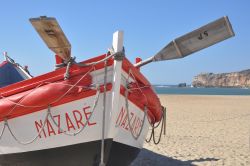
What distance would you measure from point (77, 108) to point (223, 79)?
6549 inches

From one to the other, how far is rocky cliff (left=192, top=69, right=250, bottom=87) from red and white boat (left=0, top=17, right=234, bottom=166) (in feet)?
507

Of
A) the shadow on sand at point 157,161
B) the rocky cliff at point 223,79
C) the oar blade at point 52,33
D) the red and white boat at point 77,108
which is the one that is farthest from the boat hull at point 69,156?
the rocky cliff at point 223,79

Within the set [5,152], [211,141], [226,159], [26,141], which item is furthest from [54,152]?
[211,141]

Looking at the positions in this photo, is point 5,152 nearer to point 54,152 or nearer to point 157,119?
point 54,152

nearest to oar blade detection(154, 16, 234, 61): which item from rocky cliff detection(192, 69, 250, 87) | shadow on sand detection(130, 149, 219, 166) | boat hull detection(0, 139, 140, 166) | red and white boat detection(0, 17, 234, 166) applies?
red and white boat detection(0, 17, 234, 166)

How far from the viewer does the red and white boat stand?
4.76 meters

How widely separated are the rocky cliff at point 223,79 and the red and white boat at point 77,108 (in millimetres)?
154633

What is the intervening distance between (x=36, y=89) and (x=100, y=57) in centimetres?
94

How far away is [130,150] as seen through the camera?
550cm

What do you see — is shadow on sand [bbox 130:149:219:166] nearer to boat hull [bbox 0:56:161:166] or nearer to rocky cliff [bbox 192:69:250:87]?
boat hull [bbox 0:56:161:166]

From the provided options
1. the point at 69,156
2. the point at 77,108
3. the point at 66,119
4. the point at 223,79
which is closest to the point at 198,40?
the point at 77,108

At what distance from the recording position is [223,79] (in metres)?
165

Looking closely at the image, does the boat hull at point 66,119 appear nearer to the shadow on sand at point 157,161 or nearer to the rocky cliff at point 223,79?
the shadow on sand at point 157,161

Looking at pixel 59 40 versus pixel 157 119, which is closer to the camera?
pixel 59 40
